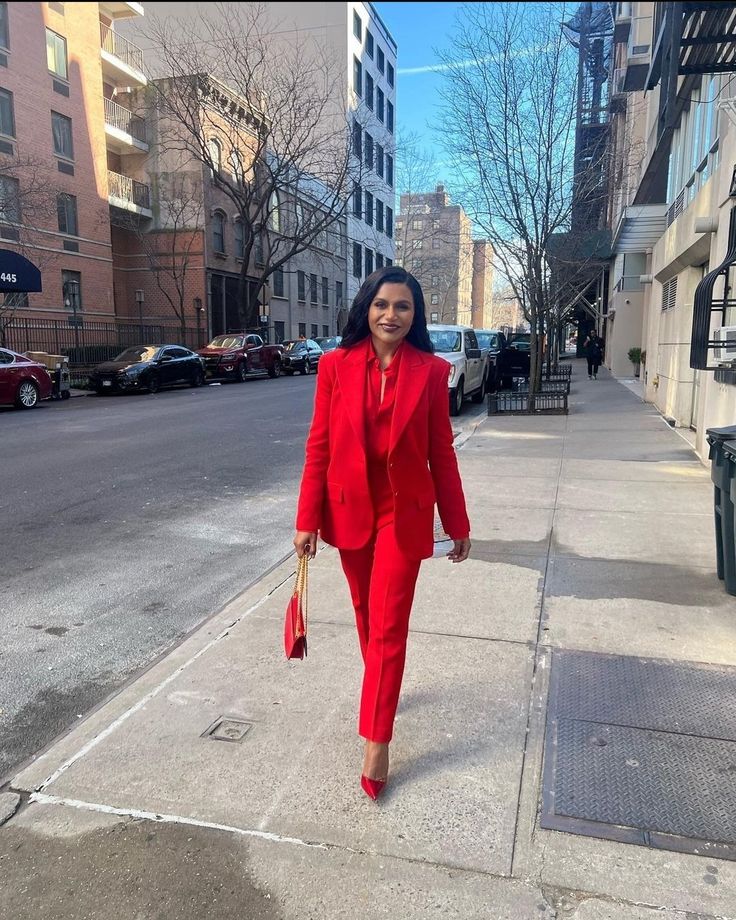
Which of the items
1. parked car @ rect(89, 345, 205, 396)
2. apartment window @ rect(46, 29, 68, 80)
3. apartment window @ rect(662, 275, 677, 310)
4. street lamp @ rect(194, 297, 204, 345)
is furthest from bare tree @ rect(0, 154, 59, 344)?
apartment window @ rect(662, 275, 677, 310)

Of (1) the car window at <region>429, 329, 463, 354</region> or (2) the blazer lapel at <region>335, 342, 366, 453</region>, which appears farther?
(1) the car window at <region>429, 329, 463, 354</region>

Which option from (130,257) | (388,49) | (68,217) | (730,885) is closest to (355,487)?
(730,885)

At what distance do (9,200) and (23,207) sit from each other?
5.65 ft

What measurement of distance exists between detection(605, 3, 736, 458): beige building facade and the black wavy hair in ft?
18.4

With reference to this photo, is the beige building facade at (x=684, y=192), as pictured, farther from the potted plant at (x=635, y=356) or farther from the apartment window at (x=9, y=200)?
the apartment window at (x=9, y=200)

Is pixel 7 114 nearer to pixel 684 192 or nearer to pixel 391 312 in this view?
pixel 684 192

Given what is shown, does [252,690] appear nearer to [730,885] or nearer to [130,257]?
[730,885]

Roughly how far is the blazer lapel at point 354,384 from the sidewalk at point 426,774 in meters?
1.30

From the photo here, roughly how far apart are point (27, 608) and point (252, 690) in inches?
81.6

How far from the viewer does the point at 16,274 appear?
1972 centimetres

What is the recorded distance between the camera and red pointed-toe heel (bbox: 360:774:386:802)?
257 cm

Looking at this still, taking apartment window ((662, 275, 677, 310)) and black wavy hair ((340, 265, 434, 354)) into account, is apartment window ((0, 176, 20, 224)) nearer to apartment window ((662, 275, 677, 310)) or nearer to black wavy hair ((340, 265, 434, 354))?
apartment window ((662, 275, 677, 310))

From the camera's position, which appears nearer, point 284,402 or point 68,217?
point 284,402

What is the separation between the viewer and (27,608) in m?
4.61
